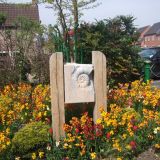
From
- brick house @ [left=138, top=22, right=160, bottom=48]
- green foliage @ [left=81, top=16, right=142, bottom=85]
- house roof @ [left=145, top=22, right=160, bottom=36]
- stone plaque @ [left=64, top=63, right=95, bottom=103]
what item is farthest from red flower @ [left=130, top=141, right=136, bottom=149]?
house roof @ [left=145, top=22, right=160, bottom=36]

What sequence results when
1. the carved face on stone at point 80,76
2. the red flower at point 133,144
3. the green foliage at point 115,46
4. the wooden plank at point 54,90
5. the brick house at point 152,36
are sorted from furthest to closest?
1. the brick house at point 152,36
2. the green foliage at point 115,46
3. the carved face on stone at point 80,76
4. the wooden plank at point 54,90
5. the red flower at point 133,144

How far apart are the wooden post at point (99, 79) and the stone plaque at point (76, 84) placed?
146 mm

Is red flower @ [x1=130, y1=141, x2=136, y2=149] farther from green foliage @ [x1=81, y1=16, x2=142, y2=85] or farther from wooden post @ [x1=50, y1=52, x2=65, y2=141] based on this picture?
green foliage @ [x1=81, y1=16, x2=142, y2=85]

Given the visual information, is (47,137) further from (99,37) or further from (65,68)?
(99,37)

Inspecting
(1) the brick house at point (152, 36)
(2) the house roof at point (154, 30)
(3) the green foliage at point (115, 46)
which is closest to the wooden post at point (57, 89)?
(3) the green foliage at point (115, 46)

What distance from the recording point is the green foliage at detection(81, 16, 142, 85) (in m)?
10.5

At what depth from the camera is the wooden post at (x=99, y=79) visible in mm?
5910

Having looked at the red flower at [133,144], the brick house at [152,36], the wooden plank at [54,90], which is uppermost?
the brick house at [152,36]

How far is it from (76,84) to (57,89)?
32 centimetres

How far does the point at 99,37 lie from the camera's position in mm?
10578

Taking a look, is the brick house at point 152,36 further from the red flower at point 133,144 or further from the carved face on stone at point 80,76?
the red flower at point 133,144

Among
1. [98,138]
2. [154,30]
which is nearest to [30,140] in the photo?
[98,138]

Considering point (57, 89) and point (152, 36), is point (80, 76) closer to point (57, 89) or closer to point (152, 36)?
point (57, 89)

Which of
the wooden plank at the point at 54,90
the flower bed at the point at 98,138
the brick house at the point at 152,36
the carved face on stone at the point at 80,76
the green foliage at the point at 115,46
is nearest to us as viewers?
the flower bed at the point at 98,138
